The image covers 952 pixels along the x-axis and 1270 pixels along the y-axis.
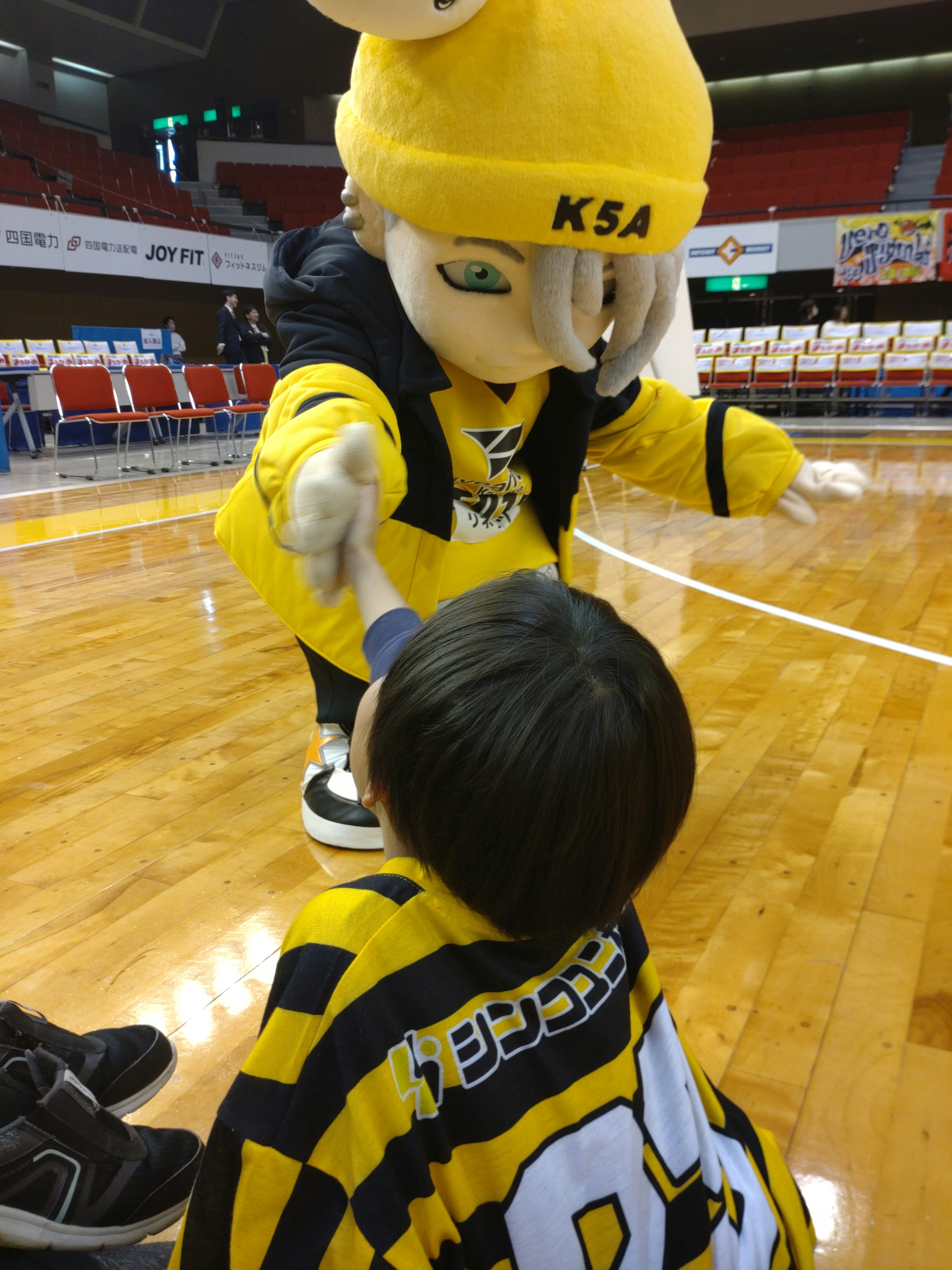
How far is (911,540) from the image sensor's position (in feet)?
13.9

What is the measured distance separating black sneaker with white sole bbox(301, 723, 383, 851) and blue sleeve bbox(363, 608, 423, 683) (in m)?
0.83

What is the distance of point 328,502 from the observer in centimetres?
88

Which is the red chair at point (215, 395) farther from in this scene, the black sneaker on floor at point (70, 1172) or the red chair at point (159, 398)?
the black sneaker on floor at point (70, 1172)

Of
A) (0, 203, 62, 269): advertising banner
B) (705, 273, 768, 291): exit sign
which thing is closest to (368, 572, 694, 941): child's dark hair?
(0, 203, 62, 269): advertising banner

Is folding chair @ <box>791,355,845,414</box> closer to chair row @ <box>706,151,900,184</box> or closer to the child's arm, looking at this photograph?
chair row @ <box>706,151,900,184</box>

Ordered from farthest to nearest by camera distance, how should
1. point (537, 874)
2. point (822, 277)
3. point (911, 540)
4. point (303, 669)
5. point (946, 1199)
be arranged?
point (822, 277), point (911, 540), point (303, 669), point (946, 1199), point (537, 874)

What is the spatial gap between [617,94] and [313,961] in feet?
3.08

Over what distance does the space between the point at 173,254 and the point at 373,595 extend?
13.6 metres

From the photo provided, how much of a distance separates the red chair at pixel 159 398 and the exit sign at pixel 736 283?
8.39 meters

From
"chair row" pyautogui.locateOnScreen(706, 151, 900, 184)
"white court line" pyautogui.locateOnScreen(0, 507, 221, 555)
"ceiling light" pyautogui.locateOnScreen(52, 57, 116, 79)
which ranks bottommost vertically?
"white court line" pyautogui.locateOnScreen(0, 507, 221, 555)

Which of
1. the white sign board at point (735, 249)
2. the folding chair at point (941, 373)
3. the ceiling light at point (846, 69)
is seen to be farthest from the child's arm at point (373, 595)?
the ceiling light at point (846, 69)

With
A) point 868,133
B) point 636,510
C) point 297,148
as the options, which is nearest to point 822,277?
point 868,133

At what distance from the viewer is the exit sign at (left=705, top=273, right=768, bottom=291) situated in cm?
1380

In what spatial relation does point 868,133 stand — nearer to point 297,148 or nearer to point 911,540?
point 297,148
